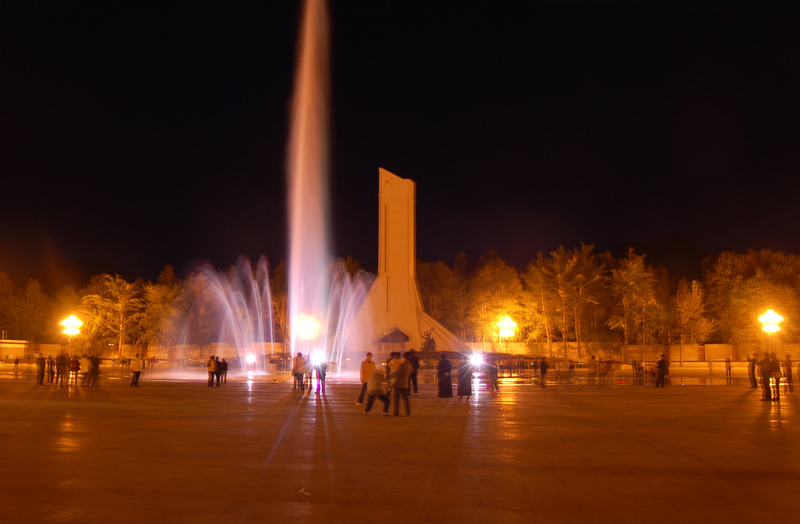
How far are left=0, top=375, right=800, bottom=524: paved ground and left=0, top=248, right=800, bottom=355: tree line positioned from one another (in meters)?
44.5

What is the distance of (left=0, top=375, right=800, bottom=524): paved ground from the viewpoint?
5.67 meters

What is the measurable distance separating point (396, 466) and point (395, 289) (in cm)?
4688

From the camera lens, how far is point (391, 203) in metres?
54.5

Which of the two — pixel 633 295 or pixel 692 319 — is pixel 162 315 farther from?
pixel 692 319

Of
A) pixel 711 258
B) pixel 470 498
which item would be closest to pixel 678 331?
pixel 711 258

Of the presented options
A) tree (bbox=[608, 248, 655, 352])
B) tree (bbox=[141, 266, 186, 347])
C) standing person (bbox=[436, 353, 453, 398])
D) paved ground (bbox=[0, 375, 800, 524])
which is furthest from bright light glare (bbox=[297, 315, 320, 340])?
paved ground (bbox=[0, 375, 800, 524])

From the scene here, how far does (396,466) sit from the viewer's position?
7.75 metres

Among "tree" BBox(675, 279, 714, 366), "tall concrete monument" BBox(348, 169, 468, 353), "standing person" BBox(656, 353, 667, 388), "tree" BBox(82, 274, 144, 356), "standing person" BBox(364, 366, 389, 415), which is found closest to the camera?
"standing person" BBox(364, 366, 389, 415)

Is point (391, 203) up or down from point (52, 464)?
up

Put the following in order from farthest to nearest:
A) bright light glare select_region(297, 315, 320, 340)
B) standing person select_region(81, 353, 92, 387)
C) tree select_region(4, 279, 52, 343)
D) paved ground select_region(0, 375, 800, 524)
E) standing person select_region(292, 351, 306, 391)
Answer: tree select_region(4, 279, 52, 343) < bright light glare select_region(297, 315, 320, 340) < standing person select_region(81, 353, 92, 387) < standing person select_region(292, 351, 306, 391) < paved ground select_region(0, 375, 800, 524)

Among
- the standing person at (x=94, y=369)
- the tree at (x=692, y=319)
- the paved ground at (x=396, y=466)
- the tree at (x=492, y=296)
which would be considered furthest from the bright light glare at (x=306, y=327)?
the paved ground at (x=396, y=466)

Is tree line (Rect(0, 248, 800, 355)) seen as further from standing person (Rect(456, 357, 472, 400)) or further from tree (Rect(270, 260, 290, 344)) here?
standing person (Rect(456, 357, 472, 400))

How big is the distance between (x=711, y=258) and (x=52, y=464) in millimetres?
76175

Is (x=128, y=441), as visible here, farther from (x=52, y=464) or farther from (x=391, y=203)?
(x=391, y=203)
